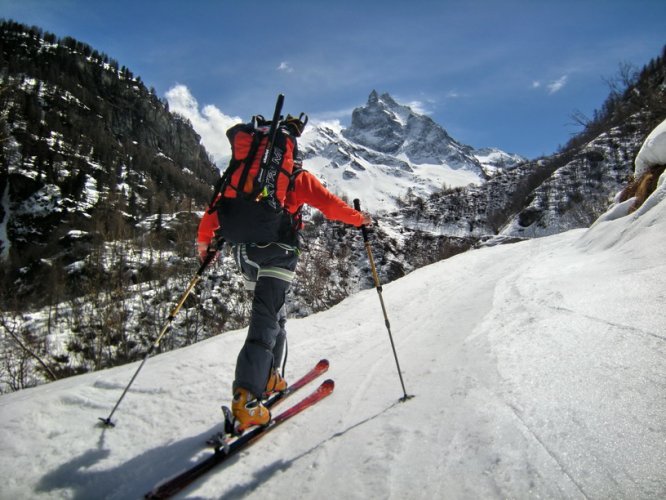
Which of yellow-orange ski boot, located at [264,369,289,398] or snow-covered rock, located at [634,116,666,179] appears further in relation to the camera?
snow-covered rock, located at [634,116,666,179]

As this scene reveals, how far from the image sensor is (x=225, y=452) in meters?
2.46

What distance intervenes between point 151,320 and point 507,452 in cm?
2156

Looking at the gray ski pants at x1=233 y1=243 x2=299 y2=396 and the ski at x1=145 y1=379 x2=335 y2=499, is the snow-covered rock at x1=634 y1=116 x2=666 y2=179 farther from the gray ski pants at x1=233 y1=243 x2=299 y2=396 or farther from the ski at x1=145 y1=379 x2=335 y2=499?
the ski at x1=145 y1=379 x2=335 y2=499

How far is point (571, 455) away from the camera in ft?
5.66

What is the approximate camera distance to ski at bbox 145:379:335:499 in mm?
2166

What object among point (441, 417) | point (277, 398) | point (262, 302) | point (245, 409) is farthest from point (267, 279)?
point (441, 417)

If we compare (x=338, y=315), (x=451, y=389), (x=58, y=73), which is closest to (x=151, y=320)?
(x=338, y=315)

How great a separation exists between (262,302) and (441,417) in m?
1.60

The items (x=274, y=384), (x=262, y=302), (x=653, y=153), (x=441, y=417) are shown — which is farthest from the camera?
(x=653, y=153)

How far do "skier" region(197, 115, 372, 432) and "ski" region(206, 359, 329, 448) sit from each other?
0.07 m

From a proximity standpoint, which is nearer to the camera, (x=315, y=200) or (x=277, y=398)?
(x=315, y=200)

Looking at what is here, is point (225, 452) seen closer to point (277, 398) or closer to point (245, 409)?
point (245, 409)

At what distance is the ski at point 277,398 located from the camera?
102 inches


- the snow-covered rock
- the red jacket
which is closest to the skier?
the red jacket
